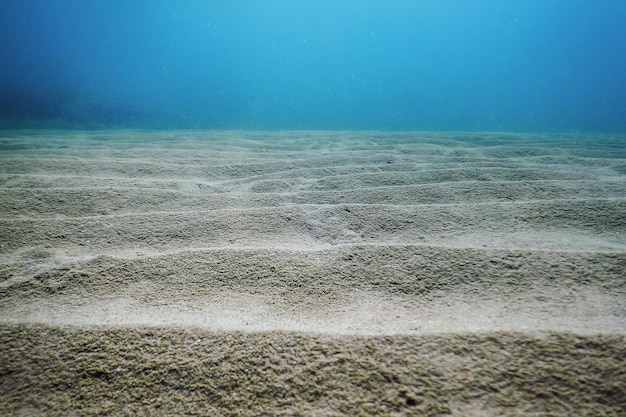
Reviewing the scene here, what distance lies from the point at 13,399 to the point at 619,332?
1483 millimetres

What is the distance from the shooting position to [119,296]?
3.44ft

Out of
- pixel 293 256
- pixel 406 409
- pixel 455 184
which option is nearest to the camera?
pixel 406 409

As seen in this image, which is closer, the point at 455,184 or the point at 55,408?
the point at 55,408

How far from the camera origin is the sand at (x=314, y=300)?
2.27 feet

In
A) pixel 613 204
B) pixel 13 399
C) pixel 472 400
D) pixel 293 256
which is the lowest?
pixel 13 399

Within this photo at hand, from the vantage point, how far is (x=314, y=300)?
1022mm

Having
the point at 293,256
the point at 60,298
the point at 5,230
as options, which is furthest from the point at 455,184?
the point at 5,230

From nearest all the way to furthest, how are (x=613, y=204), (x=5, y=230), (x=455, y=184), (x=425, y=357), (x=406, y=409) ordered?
(x=406, y=409) < (x=425, y=357) < (x=5, y=230) < (x=613, y=204) < (x=455, y=184)

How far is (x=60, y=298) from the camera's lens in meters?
1.04

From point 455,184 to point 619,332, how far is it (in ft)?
4.64

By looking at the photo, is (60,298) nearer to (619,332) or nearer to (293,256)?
(293,256)

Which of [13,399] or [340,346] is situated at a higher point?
[340,346]

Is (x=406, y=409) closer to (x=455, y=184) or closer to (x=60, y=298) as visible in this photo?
(x=60, y=298)

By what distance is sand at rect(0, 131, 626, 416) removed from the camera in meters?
0.69
